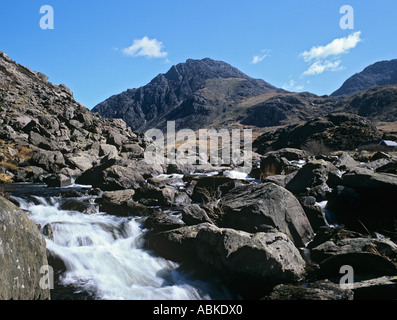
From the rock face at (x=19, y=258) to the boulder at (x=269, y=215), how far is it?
6.62 m

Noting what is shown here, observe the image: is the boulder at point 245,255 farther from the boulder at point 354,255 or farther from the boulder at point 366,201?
the boulder at point 366,201

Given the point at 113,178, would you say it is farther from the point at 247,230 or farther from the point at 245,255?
the point at 245,255

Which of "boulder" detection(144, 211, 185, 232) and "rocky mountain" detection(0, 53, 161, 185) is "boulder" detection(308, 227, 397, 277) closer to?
"boulder" detection(144, 211, 185, 232)

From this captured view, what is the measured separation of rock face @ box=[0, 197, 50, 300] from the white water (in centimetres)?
201

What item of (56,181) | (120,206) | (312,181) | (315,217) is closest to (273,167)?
(312,181)

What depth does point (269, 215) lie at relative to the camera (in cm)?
921

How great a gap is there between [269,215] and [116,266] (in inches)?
224

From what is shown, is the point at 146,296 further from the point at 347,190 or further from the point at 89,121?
the point at 89,121

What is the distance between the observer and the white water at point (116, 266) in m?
6.93

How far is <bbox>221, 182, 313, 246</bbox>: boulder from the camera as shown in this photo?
9.20 meters

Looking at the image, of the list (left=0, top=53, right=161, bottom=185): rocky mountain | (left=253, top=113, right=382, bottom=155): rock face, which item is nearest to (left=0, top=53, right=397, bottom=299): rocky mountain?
(left=0, top=53, right=161, bottom=185): rocky mountain

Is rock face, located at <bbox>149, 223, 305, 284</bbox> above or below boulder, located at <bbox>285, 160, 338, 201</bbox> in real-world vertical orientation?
below

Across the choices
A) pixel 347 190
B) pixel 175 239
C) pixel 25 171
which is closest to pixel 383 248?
pixel 347 190
